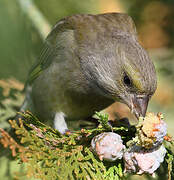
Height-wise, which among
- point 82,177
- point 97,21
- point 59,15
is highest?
point 59,15

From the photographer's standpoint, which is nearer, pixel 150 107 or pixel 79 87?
pixel 79 87

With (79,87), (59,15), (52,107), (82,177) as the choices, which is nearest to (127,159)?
(82,177)

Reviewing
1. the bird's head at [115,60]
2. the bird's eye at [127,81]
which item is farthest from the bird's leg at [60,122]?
the bird's eye at [127,81]

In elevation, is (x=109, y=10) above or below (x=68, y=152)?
above

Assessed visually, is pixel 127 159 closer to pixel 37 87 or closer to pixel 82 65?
pixel 82 65

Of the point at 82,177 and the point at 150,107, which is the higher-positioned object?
the point at 150,107

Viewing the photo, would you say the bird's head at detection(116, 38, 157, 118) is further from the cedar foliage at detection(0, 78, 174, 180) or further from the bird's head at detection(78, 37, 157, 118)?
the cedar foliage at detection(0, 78, 174, 180)

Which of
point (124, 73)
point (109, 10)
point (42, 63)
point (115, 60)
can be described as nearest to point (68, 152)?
point (124, 73)

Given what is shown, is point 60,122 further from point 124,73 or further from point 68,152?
point 68,152
